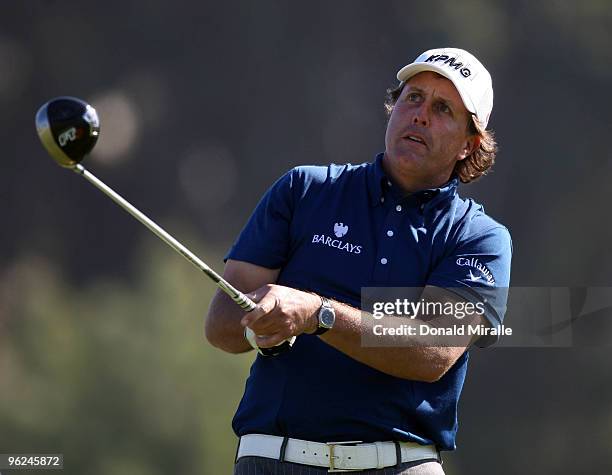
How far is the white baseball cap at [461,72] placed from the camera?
3.00 m

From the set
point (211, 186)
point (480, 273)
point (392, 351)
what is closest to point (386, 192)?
point (480, 273)

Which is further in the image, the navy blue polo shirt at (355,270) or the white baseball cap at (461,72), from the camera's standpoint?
the white baseball cap at (461,72)

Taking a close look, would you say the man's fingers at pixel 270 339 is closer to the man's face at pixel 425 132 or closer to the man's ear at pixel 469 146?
the man's face at pixel 425 132

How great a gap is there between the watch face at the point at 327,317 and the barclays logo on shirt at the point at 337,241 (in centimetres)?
34

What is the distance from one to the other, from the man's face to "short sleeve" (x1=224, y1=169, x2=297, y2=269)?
318 mm

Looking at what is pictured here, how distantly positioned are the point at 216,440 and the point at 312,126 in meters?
1.45

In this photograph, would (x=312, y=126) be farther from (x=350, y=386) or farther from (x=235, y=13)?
(x=350, y=386)

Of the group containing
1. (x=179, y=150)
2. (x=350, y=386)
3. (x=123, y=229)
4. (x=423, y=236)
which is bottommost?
(x=350, y=386)

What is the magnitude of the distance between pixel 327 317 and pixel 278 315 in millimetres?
173

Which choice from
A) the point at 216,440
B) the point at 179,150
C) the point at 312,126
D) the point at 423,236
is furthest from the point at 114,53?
the point at 423,236

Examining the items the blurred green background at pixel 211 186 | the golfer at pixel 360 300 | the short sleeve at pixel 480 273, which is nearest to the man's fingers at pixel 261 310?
the golfer at pixel 360 300

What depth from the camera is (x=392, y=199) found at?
9.46 feet

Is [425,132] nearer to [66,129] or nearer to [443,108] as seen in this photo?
[443,108]

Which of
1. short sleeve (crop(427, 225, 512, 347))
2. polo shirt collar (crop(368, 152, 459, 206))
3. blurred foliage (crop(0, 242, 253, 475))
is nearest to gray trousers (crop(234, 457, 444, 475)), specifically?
short sleeve (crop(427, 225, 512, 347))
